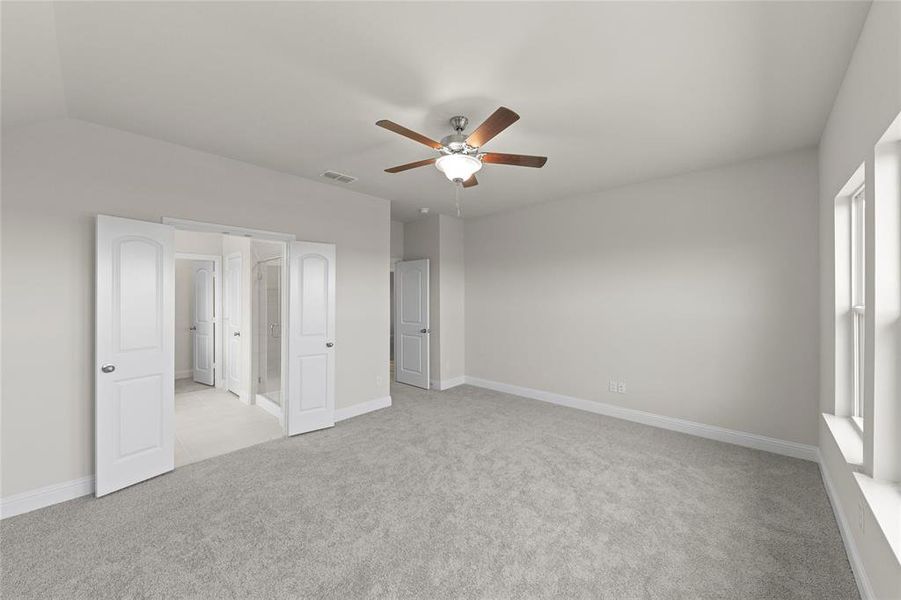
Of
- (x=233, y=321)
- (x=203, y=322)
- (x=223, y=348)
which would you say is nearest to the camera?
(x=233, y=321)

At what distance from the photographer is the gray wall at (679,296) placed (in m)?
3.30

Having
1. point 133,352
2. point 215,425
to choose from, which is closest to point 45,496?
point 133,352

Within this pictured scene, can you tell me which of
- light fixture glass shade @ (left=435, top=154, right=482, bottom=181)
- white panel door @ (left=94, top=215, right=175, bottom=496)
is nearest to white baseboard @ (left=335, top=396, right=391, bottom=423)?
white panel door @ (left=94, top=215, right=175, bottom=496)

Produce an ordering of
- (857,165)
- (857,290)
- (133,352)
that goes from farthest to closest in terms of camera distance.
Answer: (133,352) → (857,290) → (857,165)

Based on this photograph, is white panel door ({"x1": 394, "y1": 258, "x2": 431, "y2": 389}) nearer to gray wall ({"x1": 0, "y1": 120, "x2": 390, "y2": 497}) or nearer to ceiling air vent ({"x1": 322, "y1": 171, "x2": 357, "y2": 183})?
ceiling air vent ({"x1": 322, "y1": 171, "x2": 357, "y2": 183})

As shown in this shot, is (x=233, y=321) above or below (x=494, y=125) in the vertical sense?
below

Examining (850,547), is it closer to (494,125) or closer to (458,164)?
(494,125)

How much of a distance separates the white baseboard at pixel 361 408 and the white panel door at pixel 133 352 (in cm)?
164

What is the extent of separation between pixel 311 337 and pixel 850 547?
14.2 ft

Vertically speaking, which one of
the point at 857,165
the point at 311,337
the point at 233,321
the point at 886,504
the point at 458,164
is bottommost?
the point at 886,504

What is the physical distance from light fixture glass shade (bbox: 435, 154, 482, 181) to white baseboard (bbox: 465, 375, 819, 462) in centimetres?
340

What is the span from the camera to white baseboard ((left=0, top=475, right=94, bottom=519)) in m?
2.40

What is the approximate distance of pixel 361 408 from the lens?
4.53m

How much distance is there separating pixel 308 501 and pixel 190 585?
31.9 inches
